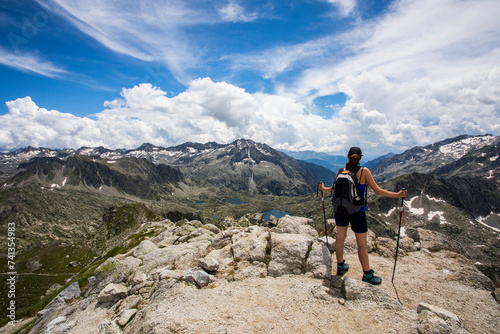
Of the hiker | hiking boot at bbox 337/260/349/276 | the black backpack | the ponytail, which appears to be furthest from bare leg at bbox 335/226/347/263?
the ponytail

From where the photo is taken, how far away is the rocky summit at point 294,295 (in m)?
8.83

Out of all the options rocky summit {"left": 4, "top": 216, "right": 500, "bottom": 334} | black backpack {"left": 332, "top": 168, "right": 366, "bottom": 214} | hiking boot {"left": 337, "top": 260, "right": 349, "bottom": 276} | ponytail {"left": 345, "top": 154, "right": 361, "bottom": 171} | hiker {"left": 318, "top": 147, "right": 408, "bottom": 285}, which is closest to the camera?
rocky summit {"left": 4, "top": 216, "right": 500, "bottom": 334}

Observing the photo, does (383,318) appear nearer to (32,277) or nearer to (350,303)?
(350,303)

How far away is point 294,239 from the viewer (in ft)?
48.6

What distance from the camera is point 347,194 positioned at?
10.4m

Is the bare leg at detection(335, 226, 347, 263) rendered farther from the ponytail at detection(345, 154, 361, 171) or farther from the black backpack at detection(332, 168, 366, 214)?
the ponytail at detection(345, 154, 361, 171)

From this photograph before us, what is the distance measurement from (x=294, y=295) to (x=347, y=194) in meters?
5.94

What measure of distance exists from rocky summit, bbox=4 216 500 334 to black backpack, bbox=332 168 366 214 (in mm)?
3556

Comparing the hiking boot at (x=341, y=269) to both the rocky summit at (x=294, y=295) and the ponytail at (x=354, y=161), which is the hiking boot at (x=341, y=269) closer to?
the rocky summit at (x=294, y=295)

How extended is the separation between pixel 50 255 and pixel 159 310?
18783 centimetres

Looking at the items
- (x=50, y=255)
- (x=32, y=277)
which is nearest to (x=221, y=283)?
(x=32, y=277)

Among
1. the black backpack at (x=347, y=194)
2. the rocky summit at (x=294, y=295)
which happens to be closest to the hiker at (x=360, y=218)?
the black backpack at (x=347, y=194)

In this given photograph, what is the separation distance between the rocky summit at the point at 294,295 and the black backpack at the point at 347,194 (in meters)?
3.56

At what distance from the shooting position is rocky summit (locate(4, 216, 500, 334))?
8.83 metres
